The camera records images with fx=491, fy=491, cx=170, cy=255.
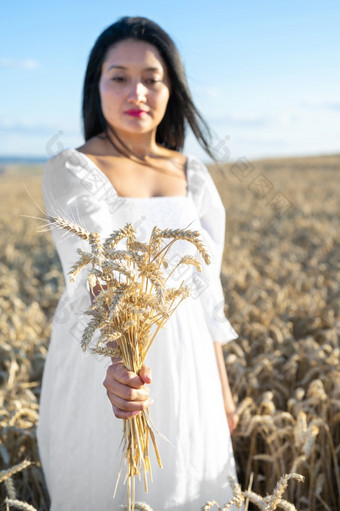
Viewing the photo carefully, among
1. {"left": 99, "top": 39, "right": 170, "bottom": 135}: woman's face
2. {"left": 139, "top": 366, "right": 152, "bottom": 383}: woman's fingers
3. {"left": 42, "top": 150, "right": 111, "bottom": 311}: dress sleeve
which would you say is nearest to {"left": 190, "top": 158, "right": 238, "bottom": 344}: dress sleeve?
{"left": 99, "top": 39, "right": 170, "bottom": 135}: woman's face

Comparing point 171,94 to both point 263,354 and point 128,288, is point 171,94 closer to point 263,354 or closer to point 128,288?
point 128,288

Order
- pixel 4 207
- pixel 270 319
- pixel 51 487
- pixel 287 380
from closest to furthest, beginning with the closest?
pixel 51 487, pixel 287 380, pixel 270 319, pixel 4 207

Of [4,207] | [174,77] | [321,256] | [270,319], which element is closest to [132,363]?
[174,77]

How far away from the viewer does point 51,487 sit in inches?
72.9

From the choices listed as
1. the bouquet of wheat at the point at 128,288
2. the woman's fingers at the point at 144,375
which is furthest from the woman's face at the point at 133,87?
the woman's fingers at the point at 144,375

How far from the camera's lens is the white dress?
1.62m

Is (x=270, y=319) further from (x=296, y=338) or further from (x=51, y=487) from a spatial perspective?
(x=51, y=487)

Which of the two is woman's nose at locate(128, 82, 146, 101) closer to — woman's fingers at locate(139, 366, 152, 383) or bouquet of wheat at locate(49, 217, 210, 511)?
bouquet of wheat at locate(49, 217, 210, 511)

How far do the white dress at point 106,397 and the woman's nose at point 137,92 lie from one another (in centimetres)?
28

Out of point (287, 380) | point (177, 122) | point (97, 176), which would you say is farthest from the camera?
point (287, 380)

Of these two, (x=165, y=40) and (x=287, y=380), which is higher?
(x=165, y=40)

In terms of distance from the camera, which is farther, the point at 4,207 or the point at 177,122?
the point at 4,207

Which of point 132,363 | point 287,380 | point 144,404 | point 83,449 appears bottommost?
point 287,380

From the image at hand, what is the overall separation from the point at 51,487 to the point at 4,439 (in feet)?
1.85
